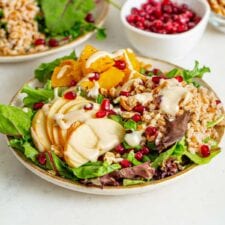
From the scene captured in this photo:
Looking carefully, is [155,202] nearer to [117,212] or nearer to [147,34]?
[117,212]

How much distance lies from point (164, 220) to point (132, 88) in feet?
1.89

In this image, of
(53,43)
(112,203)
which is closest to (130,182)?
(112,203)

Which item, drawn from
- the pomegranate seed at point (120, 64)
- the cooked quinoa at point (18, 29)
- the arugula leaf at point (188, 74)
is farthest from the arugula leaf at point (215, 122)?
the cooked quinoa at point (18, 29)

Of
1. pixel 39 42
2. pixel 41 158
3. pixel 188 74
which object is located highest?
pixel 188 74

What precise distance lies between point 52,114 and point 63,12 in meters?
0.97

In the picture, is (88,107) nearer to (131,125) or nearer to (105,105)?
(105,105)

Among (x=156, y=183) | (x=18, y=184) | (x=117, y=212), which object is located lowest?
(x=18, y=184)

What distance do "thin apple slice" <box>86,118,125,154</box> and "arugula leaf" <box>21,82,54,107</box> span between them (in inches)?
13.6

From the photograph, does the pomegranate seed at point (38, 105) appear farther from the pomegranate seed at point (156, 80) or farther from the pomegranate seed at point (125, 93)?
the pomegranate seed at point (156, 80)

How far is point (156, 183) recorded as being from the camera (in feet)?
7.48

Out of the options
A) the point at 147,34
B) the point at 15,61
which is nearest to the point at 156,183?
the point at 147,34

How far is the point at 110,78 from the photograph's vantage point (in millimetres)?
2637

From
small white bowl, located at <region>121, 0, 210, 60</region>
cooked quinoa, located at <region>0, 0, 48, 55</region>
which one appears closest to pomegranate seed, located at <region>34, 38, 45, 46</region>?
cooked quinoa, located at <region>0, 0, 48, 55</region>

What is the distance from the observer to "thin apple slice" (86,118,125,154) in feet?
7.70
